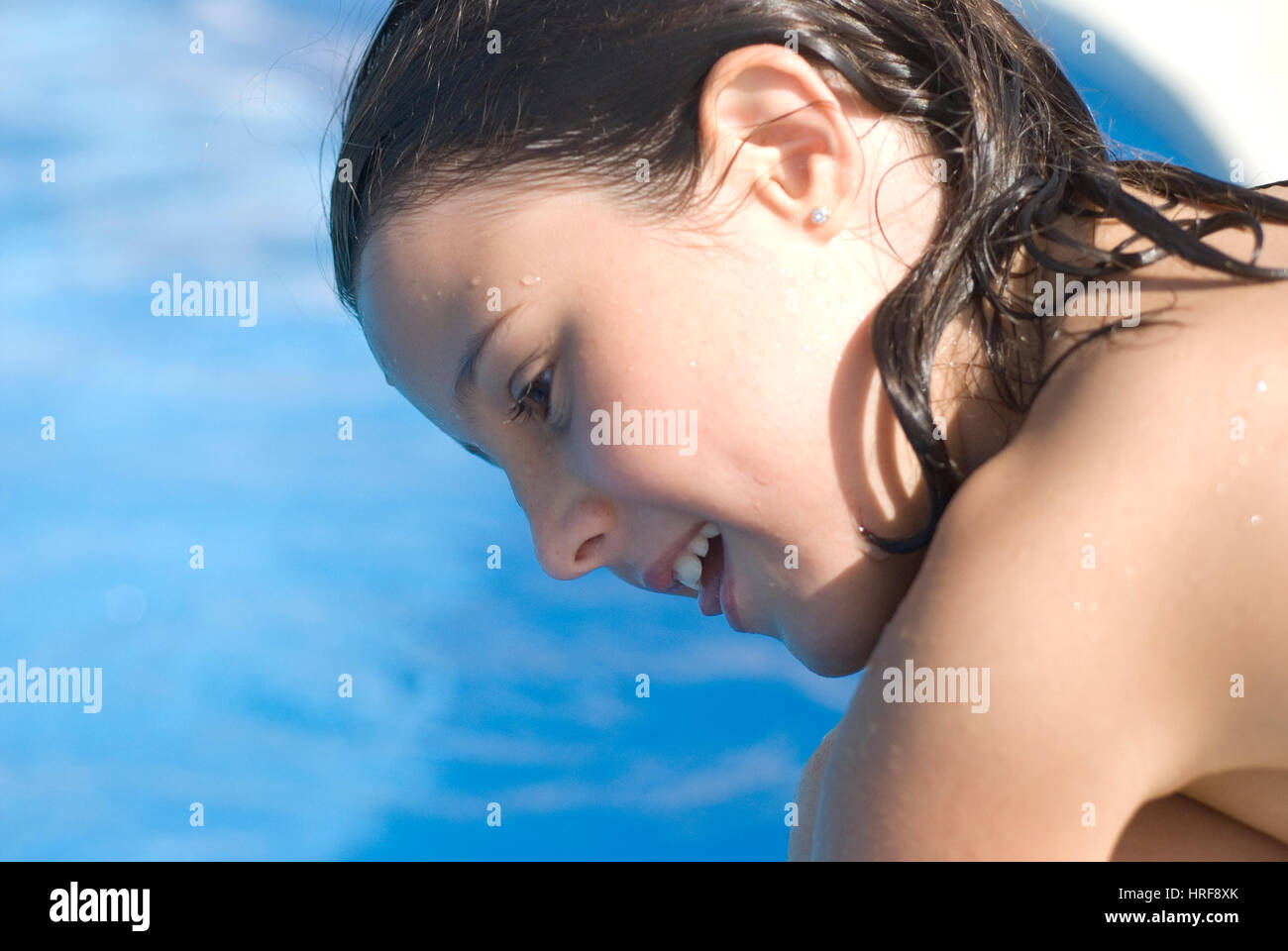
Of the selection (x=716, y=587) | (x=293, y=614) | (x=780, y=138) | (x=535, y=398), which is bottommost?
(x=293, y=614)

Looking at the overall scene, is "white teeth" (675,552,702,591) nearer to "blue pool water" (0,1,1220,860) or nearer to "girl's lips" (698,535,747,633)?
"girl's lips" (698,535,747,633)

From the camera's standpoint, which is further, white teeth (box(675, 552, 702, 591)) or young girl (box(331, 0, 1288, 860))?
white teeth (box(675, 552, 702, 591))

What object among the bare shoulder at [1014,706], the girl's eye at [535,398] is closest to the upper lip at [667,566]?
the girl's eye at [535,398]

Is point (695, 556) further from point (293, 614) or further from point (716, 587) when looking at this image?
point (293, 614)

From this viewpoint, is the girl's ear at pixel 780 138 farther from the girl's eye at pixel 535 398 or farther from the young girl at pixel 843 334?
the girl's eye at pixel 535 398

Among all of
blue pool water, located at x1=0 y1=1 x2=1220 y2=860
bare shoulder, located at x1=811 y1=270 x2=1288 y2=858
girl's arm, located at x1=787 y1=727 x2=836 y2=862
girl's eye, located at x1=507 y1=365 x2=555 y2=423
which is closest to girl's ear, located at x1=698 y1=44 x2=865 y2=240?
girl's eye, located at x1=507 y1=365 x2=555 y2=423

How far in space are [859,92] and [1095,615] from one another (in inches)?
26.8

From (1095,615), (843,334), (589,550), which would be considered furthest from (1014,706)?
(589,550)

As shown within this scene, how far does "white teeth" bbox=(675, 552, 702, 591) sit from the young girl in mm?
10

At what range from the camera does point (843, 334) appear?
1.36m

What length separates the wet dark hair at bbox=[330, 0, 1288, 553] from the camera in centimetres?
134

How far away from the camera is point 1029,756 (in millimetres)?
1071

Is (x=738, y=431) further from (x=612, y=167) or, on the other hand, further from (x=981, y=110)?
(x=981, y=110)

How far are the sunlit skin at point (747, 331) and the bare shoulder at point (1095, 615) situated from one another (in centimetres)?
25
